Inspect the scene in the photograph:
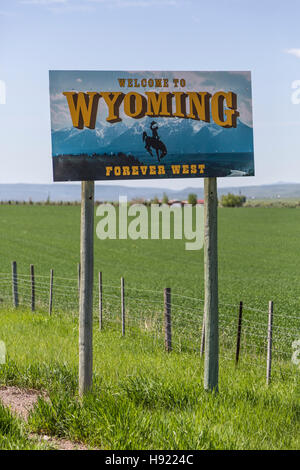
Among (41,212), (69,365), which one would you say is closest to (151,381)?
(69,365)

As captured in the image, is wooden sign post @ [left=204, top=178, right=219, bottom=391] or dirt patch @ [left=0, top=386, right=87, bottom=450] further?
wooden sign post @ [left=204, top=178, right=219, bottom=391]

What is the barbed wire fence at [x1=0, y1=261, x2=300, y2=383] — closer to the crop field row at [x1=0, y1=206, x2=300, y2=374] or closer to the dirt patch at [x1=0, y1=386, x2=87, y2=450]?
the crop field row at [x1=0, y1=206, x2=300, y2=374]

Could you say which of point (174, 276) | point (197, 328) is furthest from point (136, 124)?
point (174, 276)

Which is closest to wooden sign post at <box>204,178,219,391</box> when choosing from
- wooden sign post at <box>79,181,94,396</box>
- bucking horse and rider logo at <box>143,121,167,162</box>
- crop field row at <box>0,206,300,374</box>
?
bucking horse and rider logo at <box>143,121,167,162</box>

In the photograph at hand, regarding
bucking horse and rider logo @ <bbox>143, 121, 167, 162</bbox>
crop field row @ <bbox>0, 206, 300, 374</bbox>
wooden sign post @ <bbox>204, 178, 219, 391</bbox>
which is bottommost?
crop field row @ <bbox>0, 206, 300, 374</bbox>

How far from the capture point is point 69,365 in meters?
10.1

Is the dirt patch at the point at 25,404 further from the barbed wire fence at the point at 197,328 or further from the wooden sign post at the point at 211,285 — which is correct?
the barbed wire fence at the point at 197,328

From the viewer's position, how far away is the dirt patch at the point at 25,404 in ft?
23.9

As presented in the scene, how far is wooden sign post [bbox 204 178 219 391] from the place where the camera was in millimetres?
8703

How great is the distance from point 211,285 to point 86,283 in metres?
1.68

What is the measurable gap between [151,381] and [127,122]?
11.6 ft

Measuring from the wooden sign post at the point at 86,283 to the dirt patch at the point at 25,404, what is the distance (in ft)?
2.18

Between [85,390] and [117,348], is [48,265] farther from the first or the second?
[85,390]

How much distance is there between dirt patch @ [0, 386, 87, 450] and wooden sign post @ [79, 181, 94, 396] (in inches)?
26.2
